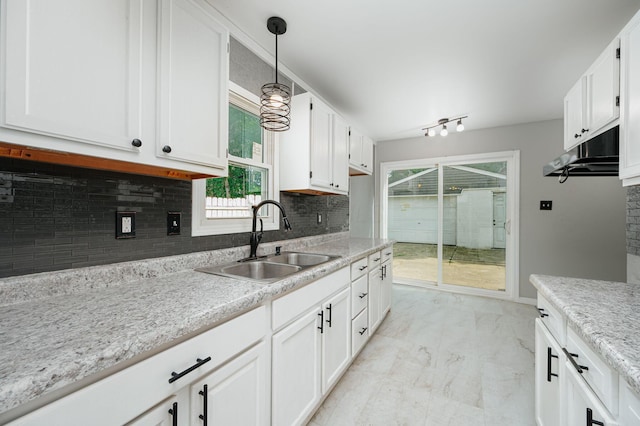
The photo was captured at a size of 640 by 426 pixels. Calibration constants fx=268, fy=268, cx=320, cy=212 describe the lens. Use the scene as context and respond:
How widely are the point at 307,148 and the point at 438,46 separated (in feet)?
4.27

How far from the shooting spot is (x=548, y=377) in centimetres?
125

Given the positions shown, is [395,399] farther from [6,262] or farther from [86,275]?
[6,262]

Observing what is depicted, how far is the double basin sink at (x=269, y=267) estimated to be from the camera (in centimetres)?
160

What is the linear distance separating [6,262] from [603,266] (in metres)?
5.25

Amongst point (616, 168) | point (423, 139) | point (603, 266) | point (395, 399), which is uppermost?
point (423, 139)

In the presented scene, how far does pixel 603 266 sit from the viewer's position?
131 inches

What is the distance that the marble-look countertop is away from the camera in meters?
0.57

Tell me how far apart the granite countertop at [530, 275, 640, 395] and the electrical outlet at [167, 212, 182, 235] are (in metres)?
1.81

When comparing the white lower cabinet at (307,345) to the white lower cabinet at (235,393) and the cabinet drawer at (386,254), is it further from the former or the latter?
the cabinet drawer at (386,254)

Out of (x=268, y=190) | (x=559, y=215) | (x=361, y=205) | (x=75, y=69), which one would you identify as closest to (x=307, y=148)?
(x=268, y=190)

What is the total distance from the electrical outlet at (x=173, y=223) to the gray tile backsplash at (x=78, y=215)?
0.09 feet

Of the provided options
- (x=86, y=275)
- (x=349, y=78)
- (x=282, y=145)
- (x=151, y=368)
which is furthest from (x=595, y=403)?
(x=349, y=78)

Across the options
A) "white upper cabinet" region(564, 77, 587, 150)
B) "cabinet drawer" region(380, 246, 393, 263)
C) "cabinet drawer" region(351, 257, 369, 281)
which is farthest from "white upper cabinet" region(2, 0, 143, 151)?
"white upper cabinet" region(564, 77, 587, 150)

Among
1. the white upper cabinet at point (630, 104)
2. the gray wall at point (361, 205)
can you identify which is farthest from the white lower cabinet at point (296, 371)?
the gray wall at point (361, 205)
